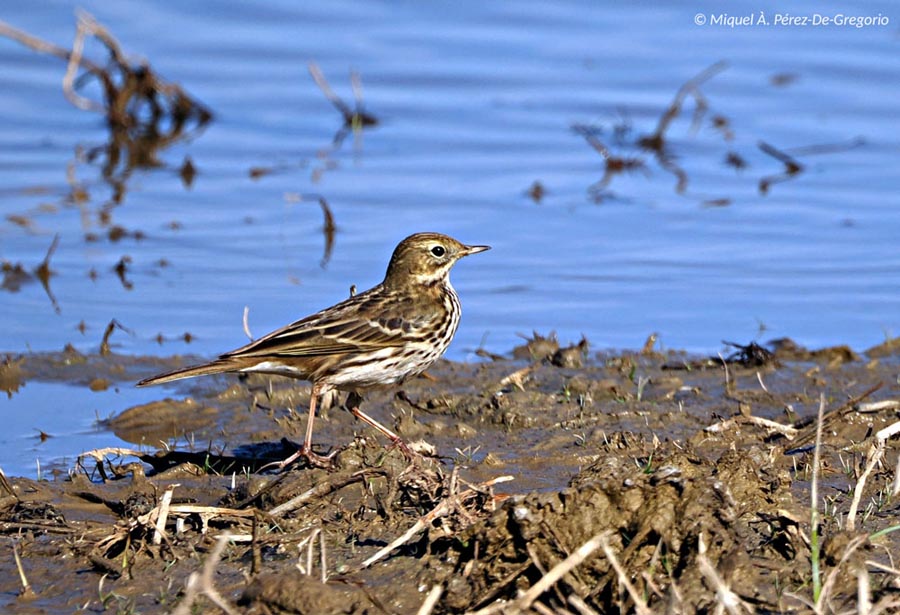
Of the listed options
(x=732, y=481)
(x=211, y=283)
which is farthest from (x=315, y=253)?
(x=732, y=481)

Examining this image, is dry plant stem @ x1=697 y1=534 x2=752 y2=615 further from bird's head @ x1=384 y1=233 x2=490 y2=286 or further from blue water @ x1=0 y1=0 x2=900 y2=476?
blue water @ x1=0 y1=0 x2=900 y2=476

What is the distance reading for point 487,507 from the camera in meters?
5.92

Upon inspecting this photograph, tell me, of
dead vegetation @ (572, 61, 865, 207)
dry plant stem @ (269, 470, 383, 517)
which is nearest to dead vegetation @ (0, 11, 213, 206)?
dead vegetation @ (572, 61, 865, 207)

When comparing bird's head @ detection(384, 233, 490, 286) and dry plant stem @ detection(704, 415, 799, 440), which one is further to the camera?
bird's head @ detection(384, 233, 490, 286)

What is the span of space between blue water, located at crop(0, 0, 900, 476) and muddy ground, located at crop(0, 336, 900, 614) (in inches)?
69.5

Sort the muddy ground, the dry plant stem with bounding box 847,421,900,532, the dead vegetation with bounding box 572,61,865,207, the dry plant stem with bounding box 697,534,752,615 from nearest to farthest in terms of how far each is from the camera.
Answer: the dry plant stem with bounding box 697,534,752,615 < the muddy ground < the dry plant stem with bounding box 847,421,900,532 < the dead vegetation with bounding box 572,61,865,207

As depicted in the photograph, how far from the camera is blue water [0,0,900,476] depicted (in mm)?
11023

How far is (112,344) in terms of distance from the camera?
1027 cm

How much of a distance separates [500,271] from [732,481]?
581 centimetres

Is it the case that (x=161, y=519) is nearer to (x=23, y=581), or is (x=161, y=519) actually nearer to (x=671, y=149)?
(x=23, y=581)

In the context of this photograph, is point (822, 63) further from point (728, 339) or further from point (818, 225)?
point (728, 339)

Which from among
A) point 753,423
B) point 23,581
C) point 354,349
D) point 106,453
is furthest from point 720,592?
point 106,453

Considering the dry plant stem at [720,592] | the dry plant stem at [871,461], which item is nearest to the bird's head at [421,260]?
the dry plant stem at [871,461]

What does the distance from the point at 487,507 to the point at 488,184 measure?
26.1 feet
